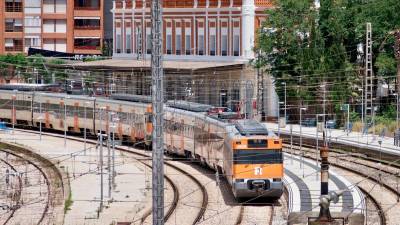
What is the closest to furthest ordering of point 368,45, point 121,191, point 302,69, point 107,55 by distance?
1. point 121,191
2. point 368,45
3. point 302,69
4. point 107,55

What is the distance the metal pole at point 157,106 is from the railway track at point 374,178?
11105 mm

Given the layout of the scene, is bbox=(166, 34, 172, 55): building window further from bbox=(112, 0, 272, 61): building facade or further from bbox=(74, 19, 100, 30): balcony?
bbox=(74, 19, 100, 30): balcony

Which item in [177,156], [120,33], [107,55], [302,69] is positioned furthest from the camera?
[107,55]

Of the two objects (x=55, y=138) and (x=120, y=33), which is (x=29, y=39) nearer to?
(x=120, y=33)

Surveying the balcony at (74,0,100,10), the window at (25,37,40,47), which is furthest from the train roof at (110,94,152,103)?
the balcony at (74,0,100,10)

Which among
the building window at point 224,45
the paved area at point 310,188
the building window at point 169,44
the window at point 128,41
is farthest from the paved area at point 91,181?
the window at point 128,41

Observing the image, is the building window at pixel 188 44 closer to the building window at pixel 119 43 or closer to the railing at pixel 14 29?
the building window at pixel 119 43

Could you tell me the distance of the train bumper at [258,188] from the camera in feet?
106

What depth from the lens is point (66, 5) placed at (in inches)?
3583

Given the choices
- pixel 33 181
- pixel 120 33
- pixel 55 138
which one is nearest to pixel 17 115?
pixel 55 138

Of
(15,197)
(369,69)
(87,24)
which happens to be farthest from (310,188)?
(87,24)

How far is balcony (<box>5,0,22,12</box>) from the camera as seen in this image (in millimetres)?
90875

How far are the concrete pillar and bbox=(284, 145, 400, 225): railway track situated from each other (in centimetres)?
1530

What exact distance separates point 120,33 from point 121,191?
39.2m
